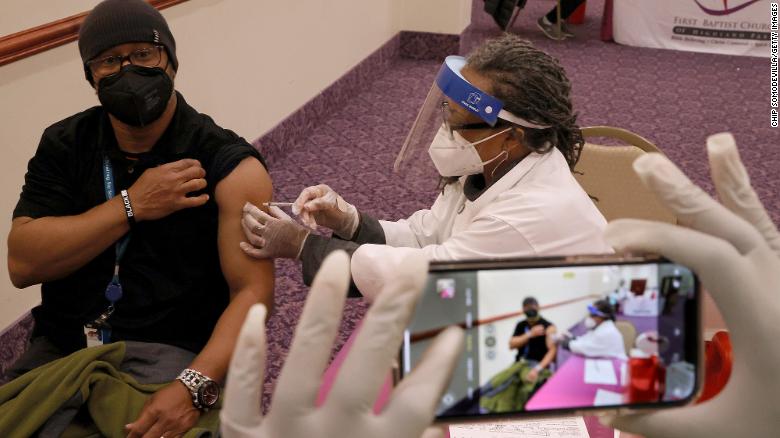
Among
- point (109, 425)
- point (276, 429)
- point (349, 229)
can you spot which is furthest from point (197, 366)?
A: point (276, 429)

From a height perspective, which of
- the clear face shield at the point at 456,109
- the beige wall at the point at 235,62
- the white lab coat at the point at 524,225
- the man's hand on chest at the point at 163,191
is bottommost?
the beige wall at the point at 235,62

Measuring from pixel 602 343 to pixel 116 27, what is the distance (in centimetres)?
123

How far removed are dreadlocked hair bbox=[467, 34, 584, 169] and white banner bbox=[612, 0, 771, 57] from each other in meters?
5.88

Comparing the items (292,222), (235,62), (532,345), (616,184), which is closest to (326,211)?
(292,222)

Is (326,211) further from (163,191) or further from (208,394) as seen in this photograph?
(208,394)

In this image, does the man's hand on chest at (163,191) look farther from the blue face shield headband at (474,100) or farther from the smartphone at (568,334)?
the smartphone at (568,334)

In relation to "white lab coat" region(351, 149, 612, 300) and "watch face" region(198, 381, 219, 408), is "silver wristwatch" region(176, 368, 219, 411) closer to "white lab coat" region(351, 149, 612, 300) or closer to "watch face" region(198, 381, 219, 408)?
"watch face" region(198, 381, 219, 408)

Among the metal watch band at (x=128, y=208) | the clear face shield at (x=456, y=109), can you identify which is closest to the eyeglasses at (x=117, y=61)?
the metal watch band at (x=128, y=208)

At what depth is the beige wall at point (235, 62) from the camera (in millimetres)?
2510

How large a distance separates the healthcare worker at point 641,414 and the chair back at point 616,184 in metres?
1.23

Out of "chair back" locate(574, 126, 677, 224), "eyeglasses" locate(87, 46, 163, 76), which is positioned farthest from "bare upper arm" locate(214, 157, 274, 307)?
"chair back" locate(574, 126, 677, 224)

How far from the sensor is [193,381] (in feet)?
5.42

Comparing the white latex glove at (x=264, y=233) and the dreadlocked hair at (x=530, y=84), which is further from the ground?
the dreadlocked hair at (x=530, y=84)

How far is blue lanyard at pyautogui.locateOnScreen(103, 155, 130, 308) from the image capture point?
175 cm
